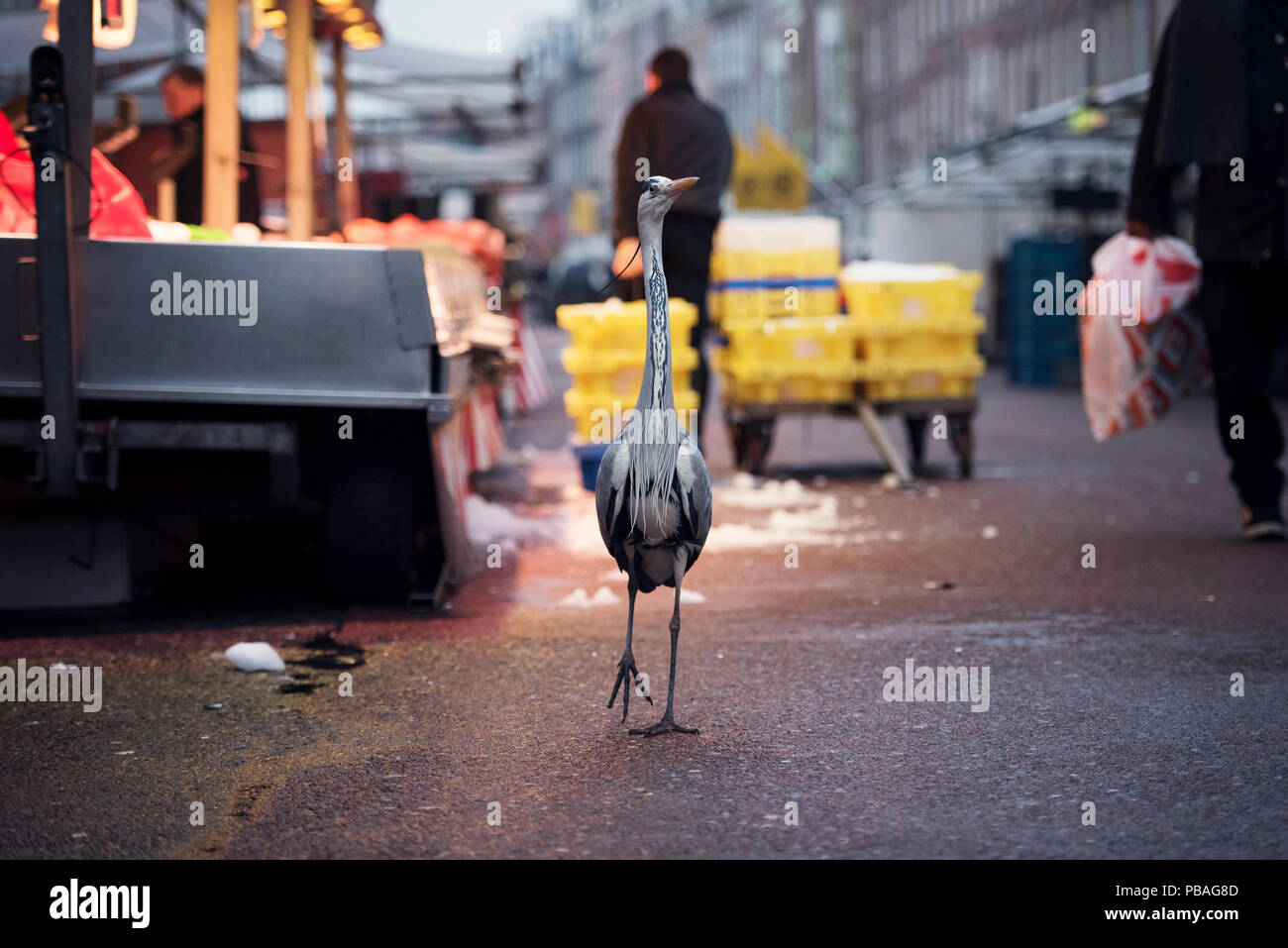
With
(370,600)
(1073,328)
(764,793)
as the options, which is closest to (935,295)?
(370,600)

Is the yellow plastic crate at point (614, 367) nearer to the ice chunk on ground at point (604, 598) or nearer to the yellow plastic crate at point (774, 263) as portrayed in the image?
the yellow plastic crate at point (774, 263)

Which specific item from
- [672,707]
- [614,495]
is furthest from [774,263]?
[672,707]

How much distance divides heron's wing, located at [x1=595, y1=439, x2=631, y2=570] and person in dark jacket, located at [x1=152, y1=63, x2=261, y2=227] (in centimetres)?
661

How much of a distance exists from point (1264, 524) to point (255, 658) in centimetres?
513

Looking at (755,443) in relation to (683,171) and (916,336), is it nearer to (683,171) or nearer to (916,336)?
(916,336)

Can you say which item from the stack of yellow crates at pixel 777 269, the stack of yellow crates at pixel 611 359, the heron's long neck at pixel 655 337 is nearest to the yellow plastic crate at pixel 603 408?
the stack of yellow crates at pixel 611 359

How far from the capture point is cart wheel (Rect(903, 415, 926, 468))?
1184cm

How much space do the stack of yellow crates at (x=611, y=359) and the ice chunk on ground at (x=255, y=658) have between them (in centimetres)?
472

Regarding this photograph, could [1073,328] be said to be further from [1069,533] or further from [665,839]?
[665,839]

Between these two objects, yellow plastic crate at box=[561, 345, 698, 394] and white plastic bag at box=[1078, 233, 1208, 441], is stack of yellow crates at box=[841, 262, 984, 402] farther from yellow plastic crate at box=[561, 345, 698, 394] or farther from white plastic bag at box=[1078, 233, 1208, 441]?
white plastic bag at box=[1078, 233, 1208, 441]

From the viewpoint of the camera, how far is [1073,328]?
75.4 feet

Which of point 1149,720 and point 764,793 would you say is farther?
point 1149,720

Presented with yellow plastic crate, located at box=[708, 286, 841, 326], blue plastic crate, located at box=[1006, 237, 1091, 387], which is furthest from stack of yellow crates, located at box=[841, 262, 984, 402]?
blue plastic crate, located at box=[1006, 237, 1091, 387]
